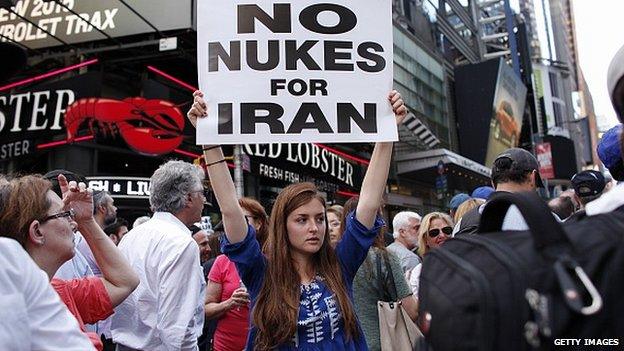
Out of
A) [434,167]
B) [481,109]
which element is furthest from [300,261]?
[481,109]

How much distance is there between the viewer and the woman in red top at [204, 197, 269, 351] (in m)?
3.81

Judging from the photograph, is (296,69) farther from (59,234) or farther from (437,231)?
(437,231)

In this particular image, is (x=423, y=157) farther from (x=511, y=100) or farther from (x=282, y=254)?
(x=282, y=254)

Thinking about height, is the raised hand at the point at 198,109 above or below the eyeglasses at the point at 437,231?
above

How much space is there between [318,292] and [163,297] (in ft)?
3.83

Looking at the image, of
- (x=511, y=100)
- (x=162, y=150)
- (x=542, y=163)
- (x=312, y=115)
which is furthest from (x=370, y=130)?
(x=542, y=163)

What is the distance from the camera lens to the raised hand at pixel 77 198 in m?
2.61

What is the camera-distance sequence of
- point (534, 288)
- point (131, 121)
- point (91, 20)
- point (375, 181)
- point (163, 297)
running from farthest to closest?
point (91, 20), point (131, 121), point (163, 297), point (375, 181), point (534, 288)

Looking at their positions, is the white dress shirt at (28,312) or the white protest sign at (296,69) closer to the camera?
the white dress shirt at (28,312)

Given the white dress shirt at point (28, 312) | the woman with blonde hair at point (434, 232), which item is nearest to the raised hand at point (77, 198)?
the white dress shirt at point (28, 312)

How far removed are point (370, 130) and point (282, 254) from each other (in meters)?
0.82

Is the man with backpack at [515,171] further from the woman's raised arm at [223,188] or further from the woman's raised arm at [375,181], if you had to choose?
the woman's raised arm at [223,188]

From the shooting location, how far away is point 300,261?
2652mm

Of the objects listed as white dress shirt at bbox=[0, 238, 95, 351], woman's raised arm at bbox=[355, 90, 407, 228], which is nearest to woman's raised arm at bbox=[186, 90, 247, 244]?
woman's raised arm at bbox=[355, 90, 407, 228]
